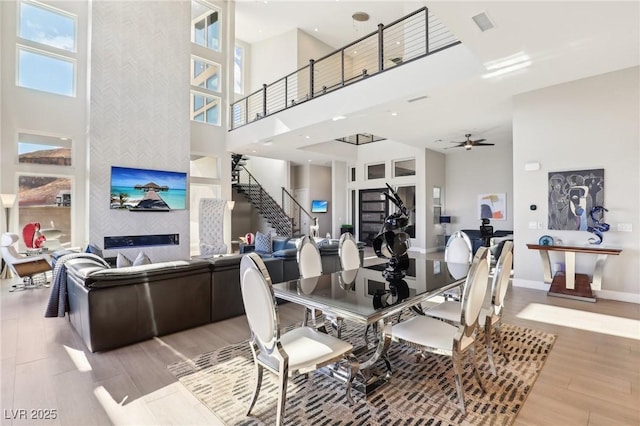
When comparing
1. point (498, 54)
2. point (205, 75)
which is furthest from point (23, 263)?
point (498, 54)

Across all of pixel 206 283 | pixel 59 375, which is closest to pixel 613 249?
pixel 206 283

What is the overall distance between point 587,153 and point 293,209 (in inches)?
353

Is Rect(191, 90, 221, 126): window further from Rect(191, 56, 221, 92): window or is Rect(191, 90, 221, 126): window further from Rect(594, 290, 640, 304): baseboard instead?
Rect(594, 290, 640, 304): baseboard

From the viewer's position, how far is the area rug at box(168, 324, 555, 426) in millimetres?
2012

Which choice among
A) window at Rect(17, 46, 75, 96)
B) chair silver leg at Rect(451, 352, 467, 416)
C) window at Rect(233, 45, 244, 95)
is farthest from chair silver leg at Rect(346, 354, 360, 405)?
window at Rect(233, 45, 244, 95)

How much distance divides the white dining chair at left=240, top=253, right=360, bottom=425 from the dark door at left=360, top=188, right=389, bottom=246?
28.5ft

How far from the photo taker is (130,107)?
23.0ft

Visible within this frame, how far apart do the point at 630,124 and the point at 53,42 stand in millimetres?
10647

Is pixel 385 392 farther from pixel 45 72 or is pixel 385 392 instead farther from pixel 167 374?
pixel 45 72

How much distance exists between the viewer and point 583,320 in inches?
150

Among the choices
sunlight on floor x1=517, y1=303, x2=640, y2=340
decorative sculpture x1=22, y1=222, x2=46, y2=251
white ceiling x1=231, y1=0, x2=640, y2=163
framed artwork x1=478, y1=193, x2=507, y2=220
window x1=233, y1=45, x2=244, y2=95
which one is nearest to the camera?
white ceiling x1=231, y1=0, x2=640, y2=163

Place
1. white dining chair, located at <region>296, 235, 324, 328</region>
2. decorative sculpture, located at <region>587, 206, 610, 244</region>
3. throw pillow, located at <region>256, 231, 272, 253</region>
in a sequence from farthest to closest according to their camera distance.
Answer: throw pillow, located at <region>256, 231, 272, 253</region>, decorative sculpture, located at <region>587, 206, 610, 244</region>, white dining chair, located at <region>296, 235, 324, 328</region>

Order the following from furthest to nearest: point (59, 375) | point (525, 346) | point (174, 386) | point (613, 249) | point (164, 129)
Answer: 1. point (164, 129)
2. point (613, 249)
3. point (525, 346)
4. point (59, 375)
5. point (174, 386)

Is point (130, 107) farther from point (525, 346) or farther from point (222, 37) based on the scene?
point (525, 346)
